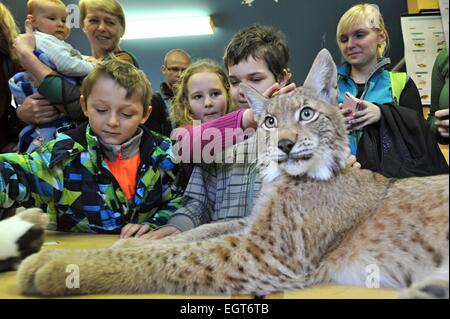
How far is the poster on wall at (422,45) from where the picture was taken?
591mm

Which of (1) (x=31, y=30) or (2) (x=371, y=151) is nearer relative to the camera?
(2) (x=371, y=151)

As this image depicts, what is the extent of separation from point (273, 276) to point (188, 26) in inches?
22.3

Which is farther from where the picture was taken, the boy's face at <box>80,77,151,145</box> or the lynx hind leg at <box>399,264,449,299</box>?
the boy's face at <box>80,77,151,145</box>

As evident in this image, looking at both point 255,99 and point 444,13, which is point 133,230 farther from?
point 444,13

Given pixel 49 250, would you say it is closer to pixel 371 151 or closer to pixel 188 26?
pixel 188 26

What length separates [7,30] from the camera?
1293 millimetres

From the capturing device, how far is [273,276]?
727 mm

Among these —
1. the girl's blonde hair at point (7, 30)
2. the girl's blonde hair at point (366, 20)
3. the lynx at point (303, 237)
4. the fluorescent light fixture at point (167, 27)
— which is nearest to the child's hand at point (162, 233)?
the lynx at point (303, 237)

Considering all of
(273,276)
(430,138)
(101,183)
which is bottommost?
(273,276)

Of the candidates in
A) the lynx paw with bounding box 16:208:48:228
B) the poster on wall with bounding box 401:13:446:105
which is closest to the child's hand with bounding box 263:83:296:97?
the poster on wall with bounding box 401:13:446:105

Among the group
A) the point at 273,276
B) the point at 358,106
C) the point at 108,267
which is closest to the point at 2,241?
the point at 108,267

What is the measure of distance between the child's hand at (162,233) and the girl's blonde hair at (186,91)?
45 centimetres

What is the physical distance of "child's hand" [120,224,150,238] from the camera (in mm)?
1081

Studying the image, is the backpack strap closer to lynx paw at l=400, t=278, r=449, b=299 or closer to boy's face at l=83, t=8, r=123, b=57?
lynx paw at l=400, t=278, r=449, b=299
